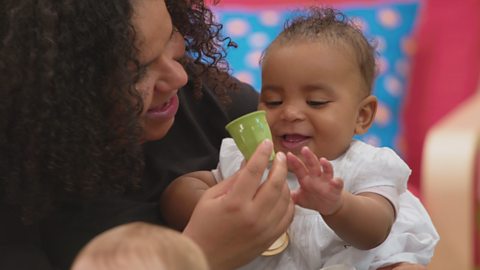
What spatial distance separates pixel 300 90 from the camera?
1289 mm

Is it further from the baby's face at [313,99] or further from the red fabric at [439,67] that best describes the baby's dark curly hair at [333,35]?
the red fabric at [439,67]

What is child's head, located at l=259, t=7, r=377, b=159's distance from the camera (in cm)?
127

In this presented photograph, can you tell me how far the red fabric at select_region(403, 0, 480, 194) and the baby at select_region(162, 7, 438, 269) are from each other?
138cm

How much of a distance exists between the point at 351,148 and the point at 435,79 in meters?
1.55

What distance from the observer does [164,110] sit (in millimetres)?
1232

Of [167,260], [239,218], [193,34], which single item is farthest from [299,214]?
[167,260]

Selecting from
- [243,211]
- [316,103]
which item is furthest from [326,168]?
[316,103]

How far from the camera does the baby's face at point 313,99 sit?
4.17 feet

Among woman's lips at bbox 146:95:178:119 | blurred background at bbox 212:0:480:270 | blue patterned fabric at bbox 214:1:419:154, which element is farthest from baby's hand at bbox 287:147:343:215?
blue patterned fabric at bbox 214:1:419:154

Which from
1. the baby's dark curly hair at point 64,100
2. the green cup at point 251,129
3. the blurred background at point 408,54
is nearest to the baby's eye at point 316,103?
the green cup at point 251,129

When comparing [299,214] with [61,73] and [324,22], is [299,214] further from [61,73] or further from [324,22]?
[61,73]

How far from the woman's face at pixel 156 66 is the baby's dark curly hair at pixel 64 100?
0.08ft

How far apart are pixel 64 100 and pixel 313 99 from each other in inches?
16.3

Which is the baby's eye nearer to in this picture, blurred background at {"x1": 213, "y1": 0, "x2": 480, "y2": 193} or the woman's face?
the woman's face
